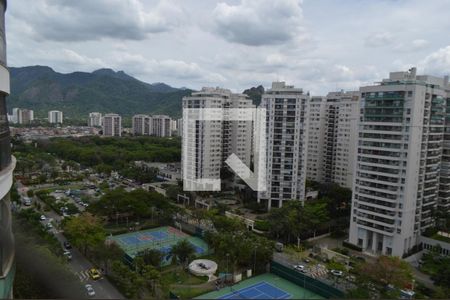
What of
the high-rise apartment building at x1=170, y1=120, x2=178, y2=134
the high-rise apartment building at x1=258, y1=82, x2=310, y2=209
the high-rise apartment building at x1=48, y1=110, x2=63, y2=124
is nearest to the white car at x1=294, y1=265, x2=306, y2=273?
the high-rise apartment building at x1=258, y1=82, x2=310, y2=209

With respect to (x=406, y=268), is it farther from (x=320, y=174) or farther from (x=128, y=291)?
(x=320, y=174)

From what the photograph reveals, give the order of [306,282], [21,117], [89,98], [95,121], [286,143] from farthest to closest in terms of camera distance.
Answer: [89,98], [95,121], [21,117], [286,143], [306,282]

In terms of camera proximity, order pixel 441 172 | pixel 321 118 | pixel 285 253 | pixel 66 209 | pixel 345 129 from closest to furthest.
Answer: pixel 285 253, pixel 441 172, pixel 66 209, pixel 345 129, pixel 321 118

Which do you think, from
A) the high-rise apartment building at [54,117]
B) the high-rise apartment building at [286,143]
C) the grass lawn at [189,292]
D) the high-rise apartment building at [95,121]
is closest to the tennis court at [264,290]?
the grass lawn at [189,292]

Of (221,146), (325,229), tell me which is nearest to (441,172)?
(325,229)

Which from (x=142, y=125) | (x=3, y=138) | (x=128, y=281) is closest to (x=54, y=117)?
(x=142, y=125)

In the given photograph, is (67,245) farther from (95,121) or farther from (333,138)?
(95,121)
